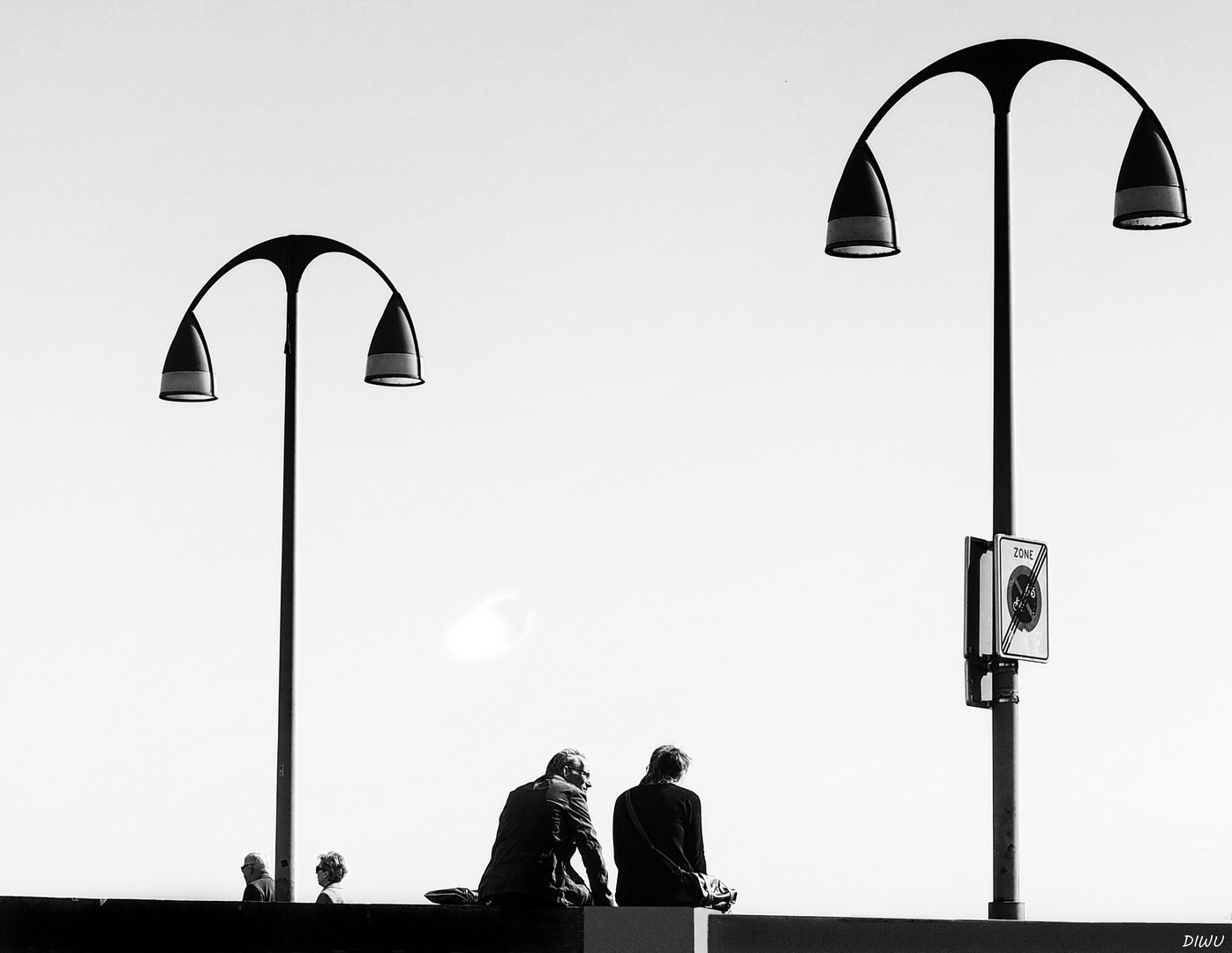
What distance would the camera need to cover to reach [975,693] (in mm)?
13344

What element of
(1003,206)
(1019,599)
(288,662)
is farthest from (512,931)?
(288,662)

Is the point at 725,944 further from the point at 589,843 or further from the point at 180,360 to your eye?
the point at 180,360

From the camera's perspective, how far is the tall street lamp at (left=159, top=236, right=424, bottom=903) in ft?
62.0

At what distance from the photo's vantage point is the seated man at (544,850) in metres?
12.5

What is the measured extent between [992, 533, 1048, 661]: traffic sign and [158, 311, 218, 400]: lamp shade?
27.3 feet

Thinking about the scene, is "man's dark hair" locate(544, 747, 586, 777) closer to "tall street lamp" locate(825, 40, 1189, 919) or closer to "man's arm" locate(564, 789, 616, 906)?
"man's arm" locate(564, 789, 616, 906)

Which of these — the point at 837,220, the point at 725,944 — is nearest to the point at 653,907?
the point at 725,944

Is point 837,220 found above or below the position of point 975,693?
above

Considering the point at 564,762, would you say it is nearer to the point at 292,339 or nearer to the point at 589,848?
the point at 589,848

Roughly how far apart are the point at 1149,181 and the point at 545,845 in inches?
198

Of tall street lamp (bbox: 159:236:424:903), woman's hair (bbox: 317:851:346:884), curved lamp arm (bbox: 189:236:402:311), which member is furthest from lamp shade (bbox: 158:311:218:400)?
woman's hair (bbox: 317:851:346:884)

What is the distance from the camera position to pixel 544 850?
1248 cm

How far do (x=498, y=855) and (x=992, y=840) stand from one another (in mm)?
2634

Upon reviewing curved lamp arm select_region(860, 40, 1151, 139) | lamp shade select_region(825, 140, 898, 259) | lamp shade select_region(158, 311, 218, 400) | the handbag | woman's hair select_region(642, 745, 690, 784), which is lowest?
the handbag
